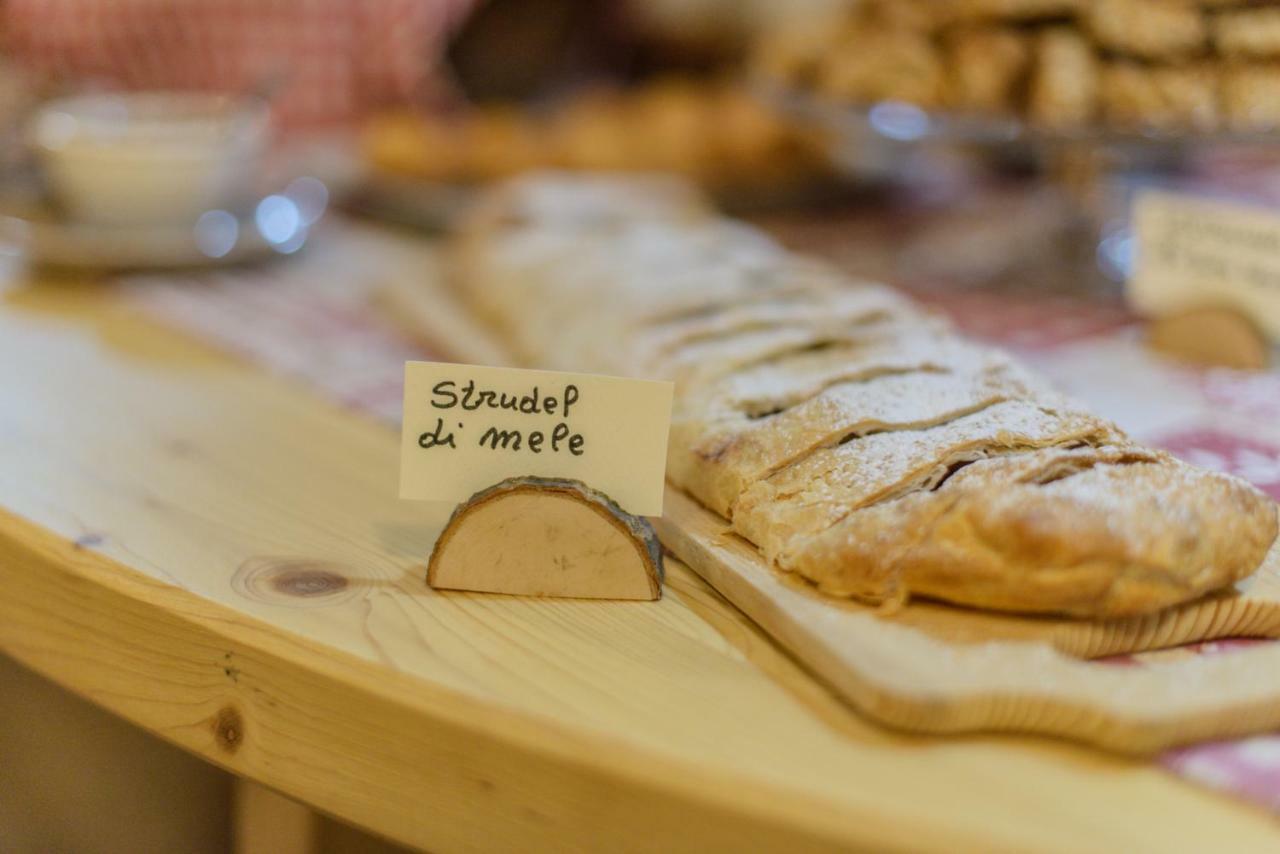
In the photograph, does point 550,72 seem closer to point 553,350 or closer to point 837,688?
point 553,350

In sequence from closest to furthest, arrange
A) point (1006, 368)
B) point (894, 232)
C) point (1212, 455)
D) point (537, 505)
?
point (537, 505) → point (1006, 368) → point (1212, 455) → point (894, 232)

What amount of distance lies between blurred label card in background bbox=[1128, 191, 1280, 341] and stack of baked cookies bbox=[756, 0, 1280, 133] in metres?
0.11

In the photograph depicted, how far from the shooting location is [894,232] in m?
2.40

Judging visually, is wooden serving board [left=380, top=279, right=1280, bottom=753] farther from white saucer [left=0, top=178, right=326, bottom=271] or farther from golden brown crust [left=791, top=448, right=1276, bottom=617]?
white saucer [left=0, top=178, right=326, bottom=271]

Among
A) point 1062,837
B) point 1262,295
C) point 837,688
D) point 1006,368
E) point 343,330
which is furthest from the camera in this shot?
point 343,330

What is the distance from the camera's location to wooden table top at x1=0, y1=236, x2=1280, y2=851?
2.60 ft

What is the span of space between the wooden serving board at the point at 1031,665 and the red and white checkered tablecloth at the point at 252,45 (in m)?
2.32

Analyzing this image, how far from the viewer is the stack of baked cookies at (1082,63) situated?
1.64m

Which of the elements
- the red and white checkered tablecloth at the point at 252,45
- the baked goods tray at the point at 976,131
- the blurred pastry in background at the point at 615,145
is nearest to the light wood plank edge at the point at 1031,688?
the baked goods tray at the point at 976,131

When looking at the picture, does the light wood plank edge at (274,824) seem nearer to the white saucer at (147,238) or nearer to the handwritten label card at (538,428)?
the handwritten label card at (538,428)

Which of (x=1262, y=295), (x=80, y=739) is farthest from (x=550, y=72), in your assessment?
(x=80, y=739)

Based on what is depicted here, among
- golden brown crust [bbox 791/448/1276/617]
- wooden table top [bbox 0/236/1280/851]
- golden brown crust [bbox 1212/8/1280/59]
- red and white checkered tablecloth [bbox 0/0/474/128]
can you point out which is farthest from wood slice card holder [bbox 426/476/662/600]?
→ red and white checkered tablecloth [bbox 0/0/474/128]

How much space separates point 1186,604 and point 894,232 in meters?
1.54

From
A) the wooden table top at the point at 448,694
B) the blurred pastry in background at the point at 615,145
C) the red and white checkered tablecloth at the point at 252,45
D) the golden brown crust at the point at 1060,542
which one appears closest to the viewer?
the wooden table top at the point at 448,694
